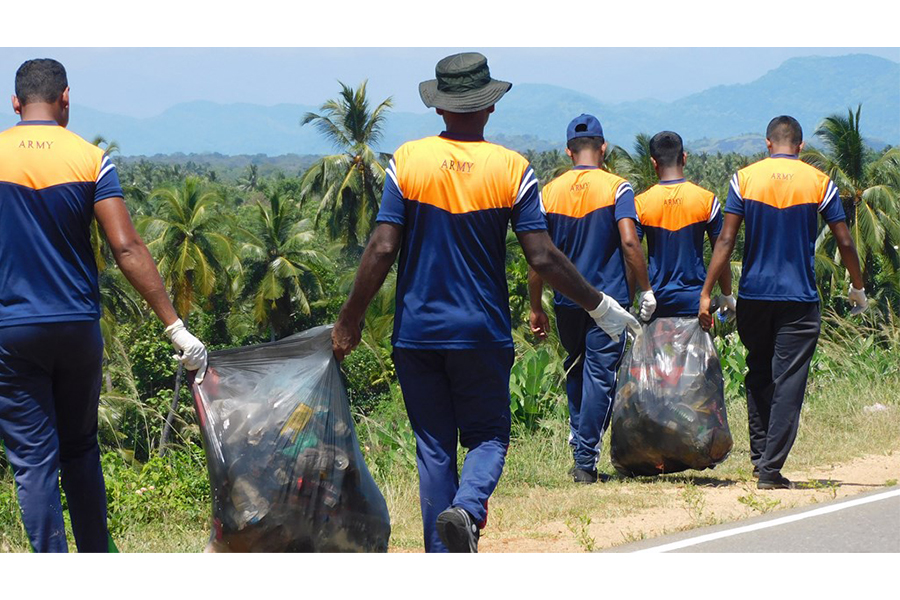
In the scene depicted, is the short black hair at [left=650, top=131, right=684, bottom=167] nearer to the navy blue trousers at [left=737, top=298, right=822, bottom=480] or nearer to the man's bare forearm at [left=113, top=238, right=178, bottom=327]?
the navy blue trousers at [left=737, top=298, right=822, bottom=480]

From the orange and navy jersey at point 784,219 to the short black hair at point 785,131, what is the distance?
0.15m

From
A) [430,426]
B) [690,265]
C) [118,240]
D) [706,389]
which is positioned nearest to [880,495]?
[706,389]

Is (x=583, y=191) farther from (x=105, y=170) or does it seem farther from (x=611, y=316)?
(x=105, y=170)

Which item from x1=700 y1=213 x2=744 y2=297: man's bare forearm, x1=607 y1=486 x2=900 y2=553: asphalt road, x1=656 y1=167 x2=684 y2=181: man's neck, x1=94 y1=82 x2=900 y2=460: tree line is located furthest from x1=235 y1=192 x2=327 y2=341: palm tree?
x1=607 y1=486 x2=900 y2=553: asphalt road

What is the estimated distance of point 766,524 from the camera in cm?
493

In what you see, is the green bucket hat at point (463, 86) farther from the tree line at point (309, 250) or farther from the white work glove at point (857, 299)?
the tree line at point (309, 250)

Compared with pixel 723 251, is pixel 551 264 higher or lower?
higher

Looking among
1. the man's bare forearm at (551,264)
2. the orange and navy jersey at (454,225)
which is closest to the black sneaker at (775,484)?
the man's bare forearm at (551,264)

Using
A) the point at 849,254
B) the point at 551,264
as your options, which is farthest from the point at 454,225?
the point at 849,254

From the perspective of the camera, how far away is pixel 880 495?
18.1ft

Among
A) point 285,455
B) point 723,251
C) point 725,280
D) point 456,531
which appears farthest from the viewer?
point 725,280

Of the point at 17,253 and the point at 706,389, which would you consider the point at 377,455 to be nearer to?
the point at 706,389

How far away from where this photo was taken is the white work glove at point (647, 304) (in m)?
6.68

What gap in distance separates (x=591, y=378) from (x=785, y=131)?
1.87 metres
